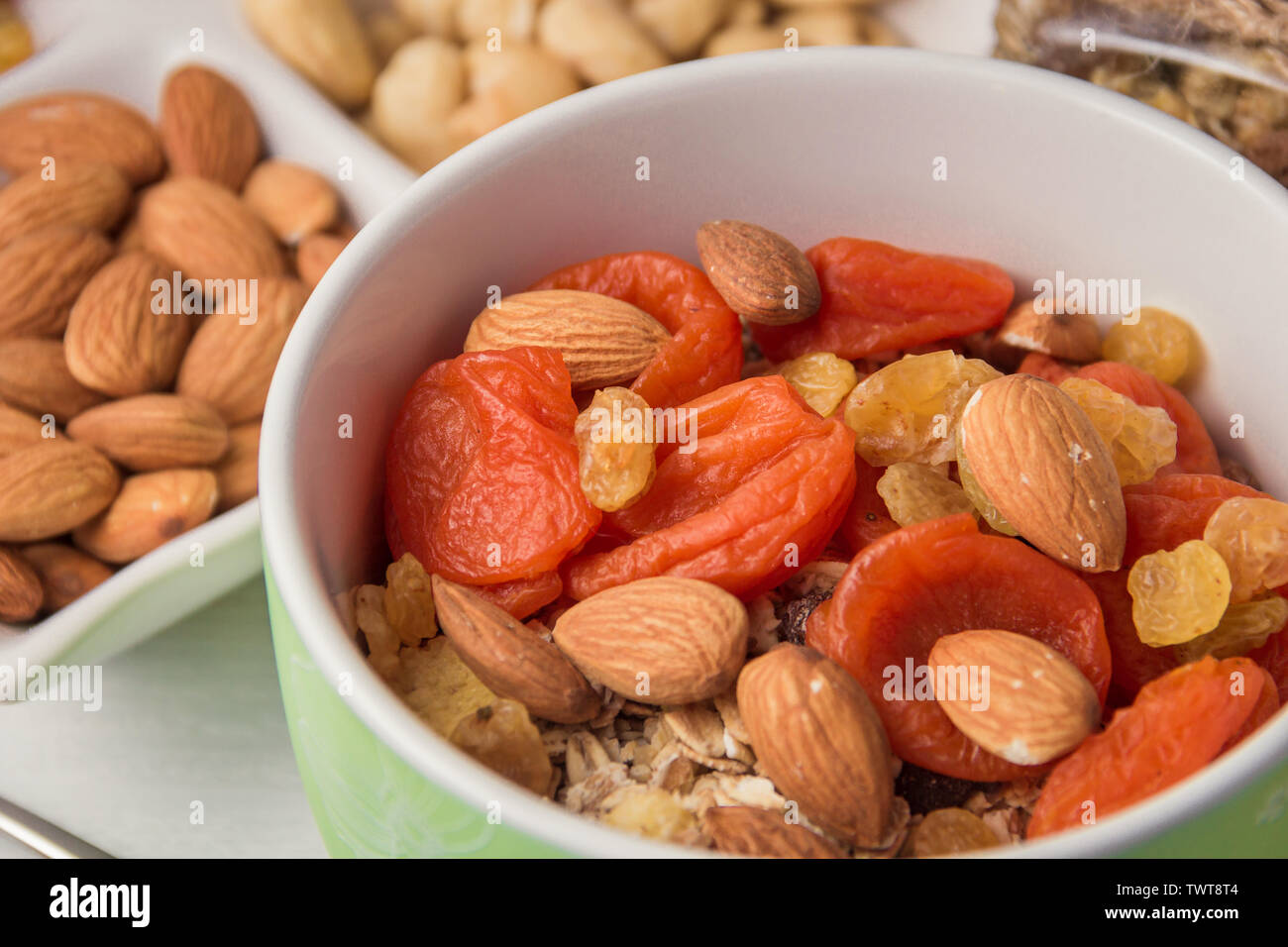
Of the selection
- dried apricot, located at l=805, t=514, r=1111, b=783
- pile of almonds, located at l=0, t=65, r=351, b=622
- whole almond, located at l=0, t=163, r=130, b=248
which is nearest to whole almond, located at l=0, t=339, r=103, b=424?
pile of almonds, located at l=0, t=65, r=351, b=622

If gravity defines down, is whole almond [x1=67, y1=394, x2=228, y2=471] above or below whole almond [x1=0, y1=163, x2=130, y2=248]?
below

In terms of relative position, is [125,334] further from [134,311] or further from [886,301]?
[886,301]

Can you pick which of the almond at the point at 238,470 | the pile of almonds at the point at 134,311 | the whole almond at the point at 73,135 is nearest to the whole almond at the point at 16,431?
the pile of almonds at the point at 134,311

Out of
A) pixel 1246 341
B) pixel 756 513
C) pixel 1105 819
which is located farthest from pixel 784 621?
pixel 1246 341

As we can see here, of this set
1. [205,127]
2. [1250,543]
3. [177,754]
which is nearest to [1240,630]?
[1250,543]

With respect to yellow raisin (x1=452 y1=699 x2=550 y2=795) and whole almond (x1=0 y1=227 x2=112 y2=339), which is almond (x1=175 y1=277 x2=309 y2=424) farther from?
yellow raisin (x1=452 y1=699 x2=550 y2=795)

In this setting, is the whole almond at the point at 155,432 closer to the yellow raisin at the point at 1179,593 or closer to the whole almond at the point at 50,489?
the whole almond at the point at 50,489
